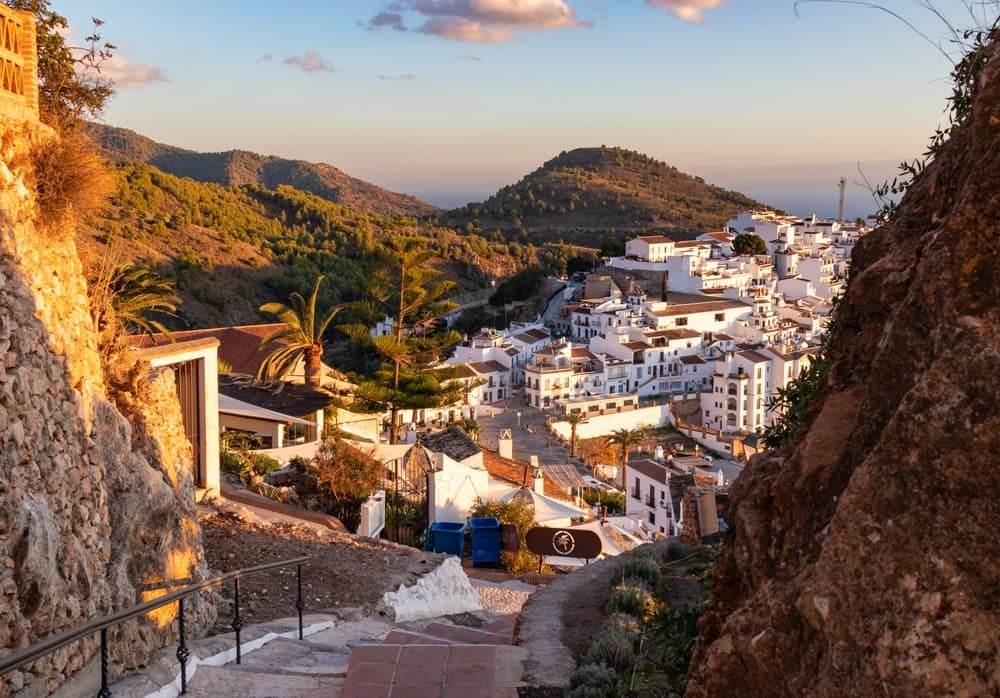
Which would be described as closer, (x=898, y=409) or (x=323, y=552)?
(x=898, y=409)

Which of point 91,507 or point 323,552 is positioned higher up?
point 91,507

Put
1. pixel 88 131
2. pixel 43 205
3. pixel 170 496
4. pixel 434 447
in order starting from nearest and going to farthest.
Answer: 1. pixel 43 205
2. pixel 170 496
3. pixel 88 131
4. pixel 434 447

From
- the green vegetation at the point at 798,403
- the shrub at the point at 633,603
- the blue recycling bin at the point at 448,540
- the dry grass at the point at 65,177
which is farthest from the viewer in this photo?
the blue recycling bin at the point at 448,540

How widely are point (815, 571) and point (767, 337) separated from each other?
5327cm

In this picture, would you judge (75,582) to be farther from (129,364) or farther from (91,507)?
(129,364)

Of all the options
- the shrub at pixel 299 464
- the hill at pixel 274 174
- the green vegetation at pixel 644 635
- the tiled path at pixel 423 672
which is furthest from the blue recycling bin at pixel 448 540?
the hill at pixel 274 174

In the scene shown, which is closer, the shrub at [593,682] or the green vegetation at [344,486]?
the shrub at [593,682]

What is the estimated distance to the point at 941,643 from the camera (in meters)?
1.76

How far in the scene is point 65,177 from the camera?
17.0ft

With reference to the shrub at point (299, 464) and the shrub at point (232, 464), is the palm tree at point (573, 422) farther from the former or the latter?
the shrub at point (232, 464)

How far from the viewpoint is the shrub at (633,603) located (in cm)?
611

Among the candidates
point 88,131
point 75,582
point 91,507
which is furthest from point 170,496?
point 88,131

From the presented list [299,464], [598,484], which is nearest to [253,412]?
[299,464]

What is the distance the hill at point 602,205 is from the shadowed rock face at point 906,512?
9037cm
